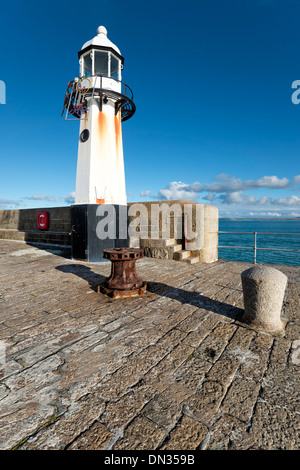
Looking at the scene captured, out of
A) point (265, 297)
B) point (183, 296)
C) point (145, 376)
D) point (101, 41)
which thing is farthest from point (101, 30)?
point (145, 376)

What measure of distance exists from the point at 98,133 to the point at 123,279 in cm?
610

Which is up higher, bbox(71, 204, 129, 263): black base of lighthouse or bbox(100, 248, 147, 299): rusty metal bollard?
bbox(71, 204, 129, 263): black base of lighthouse

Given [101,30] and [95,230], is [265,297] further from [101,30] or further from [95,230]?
[101,30]

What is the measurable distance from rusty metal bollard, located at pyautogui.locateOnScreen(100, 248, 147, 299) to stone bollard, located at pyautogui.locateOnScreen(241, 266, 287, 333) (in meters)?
2.03

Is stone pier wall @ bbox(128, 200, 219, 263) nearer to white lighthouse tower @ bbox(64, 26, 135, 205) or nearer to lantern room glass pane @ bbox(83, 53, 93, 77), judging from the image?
white lighthouse tower @ bbox(64, 26, 135, 205)

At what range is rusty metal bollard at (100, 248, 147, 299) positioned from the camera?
13.9 ft

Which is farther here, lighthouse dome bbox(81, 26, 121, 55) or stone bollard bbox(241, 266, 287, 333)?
lighthouse dome bbox(81, 26, 121, 55)

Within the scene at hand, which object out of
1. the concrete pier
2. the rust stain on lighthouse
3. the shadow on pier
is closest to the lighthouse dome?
A: the rust stain on lighthouse

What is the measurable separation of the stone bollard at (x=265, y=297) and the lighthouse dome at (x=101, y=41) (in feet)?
33.5

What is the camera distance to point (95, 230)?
760 cm

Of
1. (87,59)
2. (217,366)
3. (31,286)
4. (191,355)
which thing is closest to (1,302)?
(31,286)

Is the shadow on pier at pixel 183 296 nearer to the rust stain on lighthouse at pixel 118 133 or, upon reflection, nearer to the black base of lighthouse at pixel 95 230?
the black base of lighthouse at pixel 95 230

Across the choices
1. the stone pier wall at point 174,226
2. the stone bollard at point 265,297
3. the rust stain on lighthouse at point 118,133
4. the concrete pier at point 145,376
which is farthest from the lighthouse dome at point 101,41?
the stone bollard at point 265,297
